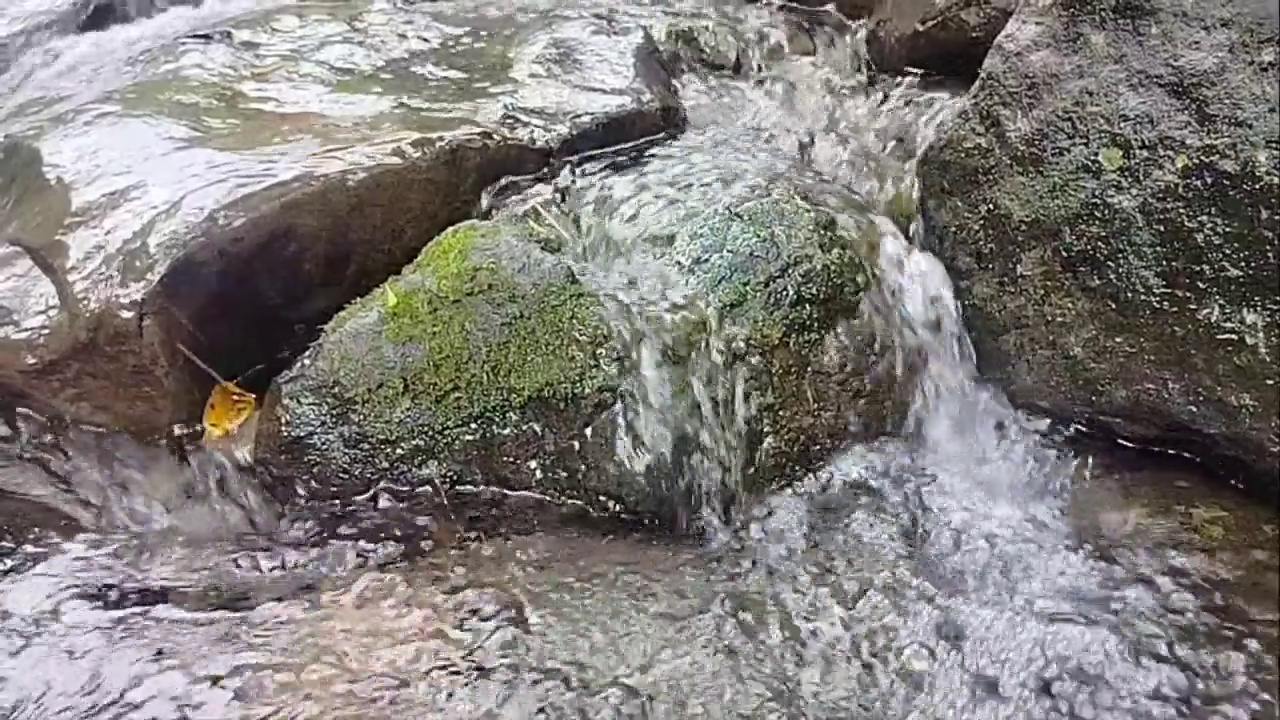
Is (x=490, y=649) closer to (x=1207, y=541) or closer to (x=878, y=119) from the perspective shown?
(x=1207, y=541)

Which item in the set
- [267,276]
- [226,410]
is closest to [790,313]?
[267,276]

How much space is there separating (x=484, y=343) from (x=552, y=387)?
26 cm

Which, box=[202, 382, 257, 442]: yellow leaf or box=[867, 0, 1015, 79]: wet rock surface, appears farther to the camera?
box=[867, 0, 1015, 79]: wet rock surface

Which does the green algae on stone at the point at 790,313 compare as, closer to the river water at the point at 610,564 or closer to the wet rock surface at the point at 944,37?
the river water at the point at 610,564

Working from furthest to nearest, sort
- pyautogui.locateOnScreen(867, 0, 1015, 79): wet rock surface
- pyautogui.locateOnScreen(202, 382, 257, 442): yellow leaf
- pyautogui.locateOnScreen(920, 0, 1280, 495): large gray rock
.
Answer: pyautogui.locateOnScreen(867, 0, 1015, 79): wet rock surface
pyautogui.locateOnScreen(202, 382, 257, 442): yellow leaf
pyautogui.locateOnScreen(920, 0, 1280, 495): large gray rock

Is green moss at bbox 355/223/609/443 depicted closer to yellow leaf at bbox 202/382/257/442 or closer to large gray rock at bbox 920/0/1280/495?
yellow leaf at bbox 202/382/257/442

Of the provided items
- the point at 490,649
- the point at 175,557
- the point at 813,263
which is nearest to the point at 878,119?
the point at 813,263

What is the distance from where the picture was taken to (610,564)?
3.18m

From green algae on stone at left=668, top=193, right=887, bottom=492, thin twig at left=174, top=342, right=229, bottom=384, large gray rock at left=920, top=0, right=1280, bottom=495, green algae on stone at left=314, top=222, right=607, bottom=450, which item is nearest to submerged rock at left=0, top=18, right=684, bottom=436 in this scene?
thin twig at left=174, top=342, right=229, bottom=384

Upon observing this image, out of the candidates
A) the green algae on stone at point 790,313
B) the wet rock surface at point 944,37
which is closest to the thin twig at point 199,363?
the green algae on stone at point 790,313

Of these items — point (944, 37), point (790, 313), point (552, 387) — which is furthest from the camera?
point (944, 37)

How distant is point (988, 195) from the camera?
3357 mm

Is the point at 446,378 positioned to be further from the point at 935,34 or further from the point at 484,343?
the point at 935,34

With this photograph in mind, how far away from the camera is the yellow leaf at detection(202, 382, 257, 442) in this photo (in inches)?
142
